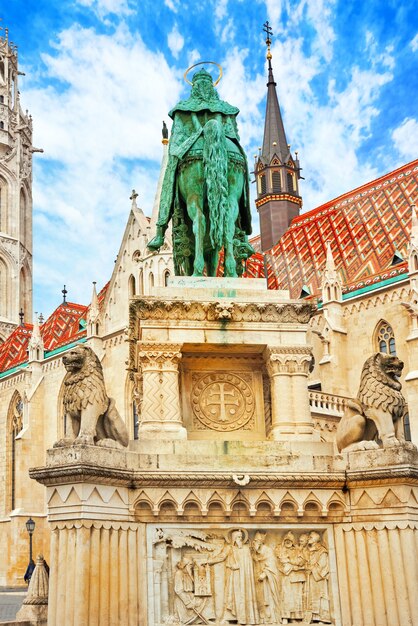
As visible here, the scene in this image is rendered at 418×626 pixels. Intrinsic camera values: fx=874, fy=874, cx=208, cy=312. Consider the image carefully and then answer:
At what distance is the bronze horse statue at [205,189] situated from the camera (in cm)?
1084

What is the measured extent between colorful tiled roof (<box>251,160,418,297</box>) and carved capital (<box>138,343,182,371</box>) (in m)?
29.0

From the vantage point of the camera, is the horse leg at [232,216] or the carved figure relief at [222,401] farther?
the horse leg at [232,216]

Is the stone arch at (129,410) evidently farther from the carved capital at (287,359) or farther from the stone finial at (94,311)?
the carved capital at (287,359)

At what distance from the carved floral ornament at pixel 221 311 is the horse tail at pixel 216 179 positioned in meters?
1.19

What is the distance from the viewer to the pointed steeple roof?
5678 cm

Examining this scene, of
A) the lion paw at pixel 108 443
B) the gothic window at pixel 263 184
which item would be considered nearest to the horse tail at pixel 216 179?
the lion paw at pixel 108 443

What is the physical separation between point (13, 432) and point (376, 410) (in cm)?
4548

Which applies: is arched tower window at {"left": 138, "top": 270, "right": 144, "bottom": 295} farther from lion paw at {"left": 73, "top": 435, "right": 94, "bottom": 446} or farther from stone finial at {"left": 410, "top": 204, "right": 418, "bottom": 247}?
lion paw at {"left": 73, "top": 435, "right": 94, "bottom": 446}

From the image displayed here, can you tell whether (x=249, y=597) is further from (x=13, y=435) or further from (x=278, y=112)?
(x=278, y=112)

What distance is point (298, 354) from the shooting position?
9.92m

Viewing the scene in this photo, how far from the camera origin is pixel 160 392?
9602 mm

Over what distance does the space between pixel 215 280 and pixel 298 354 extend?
1366mm

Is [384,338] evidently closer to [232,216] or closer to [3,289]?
[232,216]

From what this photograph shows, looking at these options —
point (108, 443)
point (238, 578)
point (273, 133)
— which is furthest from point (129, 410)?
point (238, 578)
